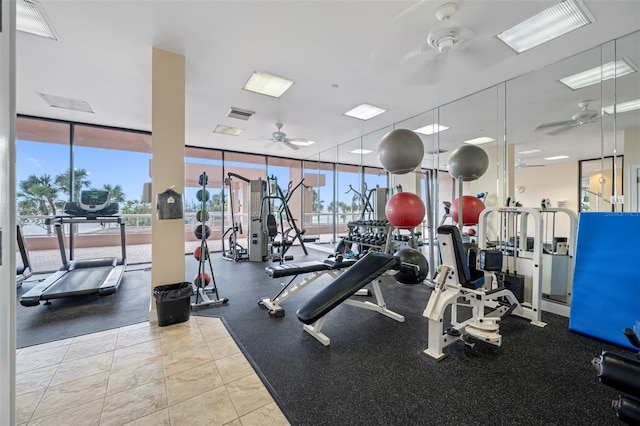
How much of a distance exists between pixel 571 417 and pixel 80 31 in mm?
5108

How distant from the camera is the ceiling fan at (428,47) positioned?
2209 millimetres

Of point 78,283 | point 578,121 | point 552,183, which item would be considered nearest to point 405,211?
point 578,121

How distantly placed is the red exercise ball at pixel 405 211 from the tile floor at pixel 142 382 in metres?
2.60

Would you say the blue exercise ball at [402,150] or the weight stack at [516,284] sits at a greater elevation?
the blue exercise ball at [402,150]

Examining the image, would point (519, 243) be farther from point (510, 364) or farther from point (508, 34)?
point (508, 34)

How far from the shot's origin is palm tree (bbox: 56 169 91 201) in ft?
17.2

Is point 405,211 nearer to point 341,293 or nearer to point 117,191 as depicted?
point 341,293

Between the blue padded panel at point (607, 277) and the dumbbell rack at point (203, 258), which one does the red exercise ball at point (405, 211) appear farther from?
the dumbbell rack at point (203, 258)

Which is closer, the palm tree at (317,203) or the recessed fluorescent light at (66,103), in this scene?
the recessed fluorescent light at (66,103)

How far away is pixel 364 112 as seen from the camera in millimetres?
4930

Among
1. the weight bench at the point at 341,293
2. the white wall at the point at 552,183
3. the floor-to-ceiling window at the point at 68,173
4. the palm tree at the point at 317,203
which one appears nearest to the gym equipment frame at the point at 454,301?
the weight bench at the point at 341,293

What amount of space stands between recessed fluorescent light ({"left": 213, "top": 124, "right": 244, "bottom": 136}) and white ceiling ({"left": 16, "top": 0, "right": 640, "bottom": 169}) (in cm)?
42

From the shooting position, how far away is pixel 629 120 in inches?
137

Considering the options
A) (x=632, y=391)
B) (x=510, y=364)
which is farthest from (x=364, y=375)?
(x=632, y=391)
